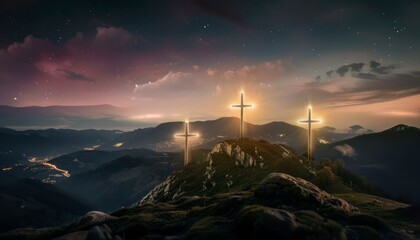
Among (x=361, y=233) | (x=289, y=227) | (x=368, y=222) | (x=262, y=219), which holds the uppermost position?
(x=262, y=219)

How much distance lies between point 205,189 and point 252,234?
66407 mm

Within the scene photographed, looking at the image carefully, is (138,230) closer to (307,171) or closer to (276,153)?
(307,171)

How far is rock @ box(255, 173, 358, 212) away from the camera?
112ft

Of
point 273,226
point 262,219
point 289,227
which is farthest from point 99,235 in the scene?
point 289,227

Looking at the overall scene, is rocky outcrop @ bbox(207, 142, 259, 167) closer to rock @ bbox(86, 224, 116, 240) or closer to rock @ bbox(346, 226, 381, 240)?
rock @ bbox(346, 226, 381, 240)

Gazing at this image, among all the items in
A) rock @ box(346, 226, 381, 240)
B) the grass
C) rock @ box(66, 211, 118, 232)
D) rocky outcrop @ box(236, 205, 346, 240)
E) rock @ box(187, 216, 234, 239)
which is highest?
rocky outcrop @ box(236, 205, 346, 240)

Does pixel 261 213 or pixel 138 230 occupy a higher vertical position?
pixel 261 213

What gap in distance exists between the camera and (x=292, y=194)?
34.8 m

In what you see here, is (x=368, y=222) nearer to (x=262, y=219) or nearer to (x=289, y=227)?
(x=289, y=227)

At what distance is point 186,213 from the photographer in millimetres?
36312

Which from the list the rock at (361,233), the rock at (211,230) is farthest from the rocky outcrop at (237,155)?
the rock at (211,230)

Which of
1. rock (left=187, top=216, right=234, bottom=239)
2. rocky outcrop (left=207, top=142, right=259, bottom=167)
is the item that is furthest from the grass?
rocky outcrop (left=207, top=142, right=259, bottom=167)

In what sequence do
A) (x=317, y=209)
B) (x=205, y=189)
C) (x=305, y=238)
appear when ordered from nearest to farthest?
(x=305, y=238) → (x=317, y=209) → (x=205, y=189)

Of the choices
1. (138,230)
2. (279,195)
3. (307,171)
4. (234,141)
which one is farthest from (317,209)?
(234,141)
